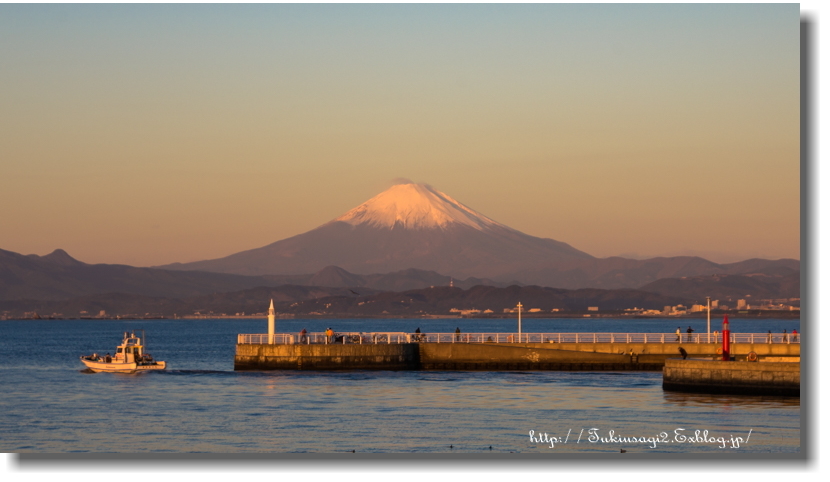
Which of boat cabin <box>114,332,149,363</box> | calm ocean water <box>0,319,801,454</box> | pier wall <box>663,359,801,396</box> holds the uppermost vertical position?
pier wall <box>663,359,801,396</box>

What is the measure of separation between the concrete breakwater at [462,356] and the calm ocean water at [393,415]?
1135 millimetres

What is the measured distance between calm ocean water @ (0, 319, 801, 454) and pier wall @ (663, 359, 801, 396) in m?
0.63

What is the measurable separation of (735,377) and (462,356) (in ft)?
77.9

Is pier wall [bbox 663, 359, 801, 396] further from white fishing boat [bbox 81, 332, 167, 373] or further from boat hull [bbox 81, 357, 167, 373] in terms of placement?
white fishing boat [bbox 81, 332, 167, 373]

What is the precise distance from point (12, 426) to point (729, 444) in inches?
1091

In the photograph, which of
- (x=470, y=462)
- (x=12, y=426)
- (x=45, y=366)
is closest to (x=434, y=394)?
(x=12, y=426)

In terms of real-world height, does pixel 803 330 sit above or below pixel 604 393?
above

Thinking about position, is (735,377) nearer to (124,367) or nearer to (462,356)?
(462,356)

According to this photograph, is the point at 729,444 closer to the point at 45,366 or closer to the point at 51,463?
the point at 51,463

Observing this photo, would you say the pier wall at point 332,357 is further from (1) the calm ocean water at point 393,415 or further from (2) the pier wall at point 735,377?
(2) the pier wall at point 735,377

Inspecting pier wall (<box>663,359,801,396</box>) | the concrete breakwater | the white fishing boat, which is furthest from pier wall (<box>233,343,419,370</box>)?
pier wall (<box>663,359,801,396</box>)

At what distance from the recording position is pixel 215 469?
23141 mm

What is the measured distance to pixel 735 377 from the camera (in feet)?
152

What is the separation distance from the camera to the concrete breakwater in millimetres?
64875
